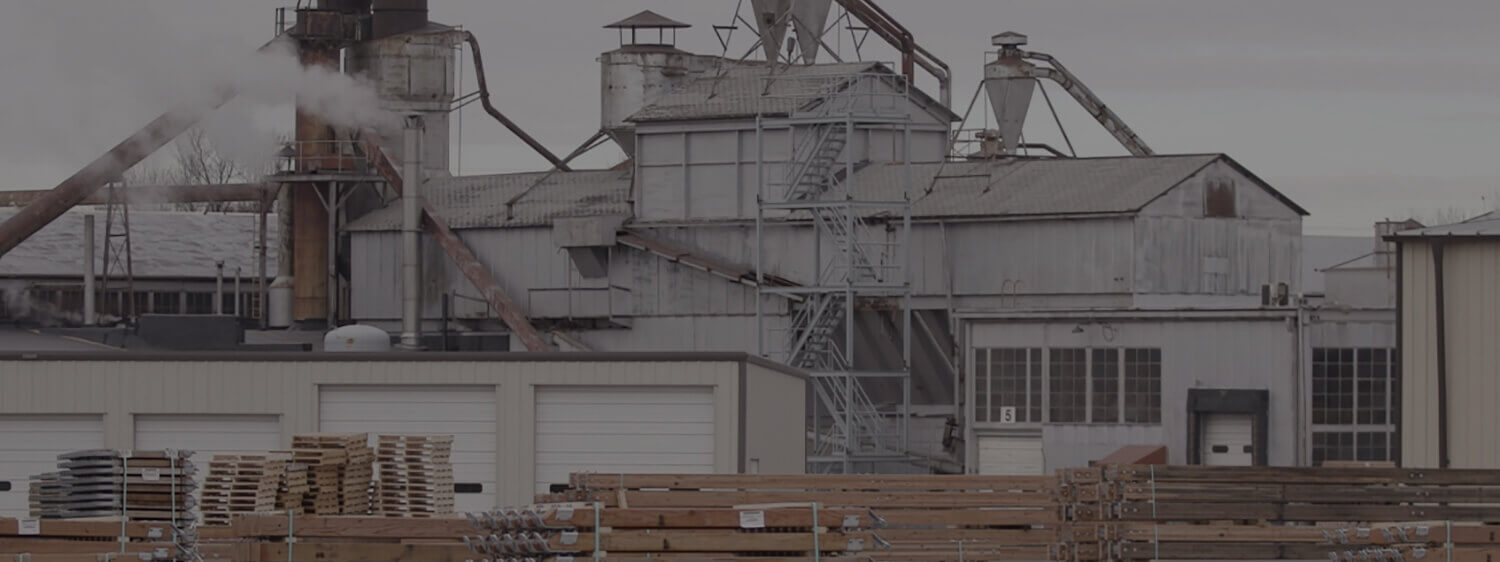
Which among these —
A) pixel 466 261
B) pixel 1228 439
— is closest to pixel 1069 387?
pixel 1228 439

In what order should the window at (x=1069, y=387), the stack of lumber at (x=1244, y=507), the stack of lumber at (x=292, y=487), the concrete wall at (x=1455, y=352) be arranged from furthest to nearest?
1. the window at (x=1069, y=387)
2. the concrete wall at (x=1455, y=352)
3. the stack of lumber at (x=292, y=487)
4. the stack of lumber at (x=1244, y=507)

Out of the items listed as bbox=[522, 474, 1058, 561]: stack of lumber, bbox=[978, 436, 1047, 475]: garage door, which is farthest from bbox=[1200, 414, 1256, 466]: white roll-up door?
bbox=[522, 474, 1058, 561]: stack of lumber

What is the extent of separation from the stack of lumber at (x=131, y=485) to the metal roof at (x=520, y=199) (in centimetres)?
→ 3268

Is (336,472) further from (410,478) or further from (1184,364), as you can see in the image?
(1184,364)

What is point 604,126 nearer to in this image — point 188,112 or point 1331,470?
point 188,112

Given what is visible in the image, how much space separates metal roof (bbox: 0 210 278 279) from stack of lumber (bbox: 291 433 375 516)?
149 feet

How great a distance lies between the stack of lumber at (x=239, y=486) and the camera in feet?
93.5

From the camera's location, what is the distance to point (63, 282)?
244ft

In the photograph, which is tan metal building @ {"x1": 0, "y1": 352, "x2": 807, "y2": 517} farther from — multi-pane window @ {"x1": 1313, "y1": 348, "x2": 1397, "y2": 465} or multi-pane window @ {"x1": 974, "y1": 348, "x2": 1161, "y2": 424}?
multi-pane window @ {"x1": 1313, "y1": 348, "x2": 1397, "y2": 465}

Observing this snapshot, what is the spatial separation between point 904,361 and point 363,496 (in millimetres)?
25145

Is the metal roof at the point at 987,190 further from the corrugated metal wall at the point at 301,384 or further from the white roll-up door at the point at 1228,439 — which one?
the corrugated metal wall at the point at 301,384

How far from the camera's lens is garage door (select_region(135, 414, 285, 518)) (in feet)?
117

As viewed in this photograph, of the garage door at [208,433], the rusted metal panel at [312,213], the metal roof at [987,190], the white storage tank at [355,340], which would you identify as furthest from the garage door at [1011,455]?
the rusted metal panel at [312,213]

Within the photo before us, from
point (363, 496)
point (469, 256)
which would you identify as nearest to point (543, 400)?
point (363, 496)
